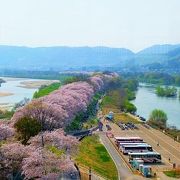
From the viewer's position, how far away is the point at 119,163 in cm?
2942

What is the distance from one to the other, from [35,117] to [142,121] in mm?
25096

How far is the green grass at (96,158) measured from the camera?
86.5 feet

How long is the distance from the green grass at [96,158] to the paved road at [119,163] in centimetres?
36

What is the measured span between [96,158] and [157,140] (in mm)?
10648

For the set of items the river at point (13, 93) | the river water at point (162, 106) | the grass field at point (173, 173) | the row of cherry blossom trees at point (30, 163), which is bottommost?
the river at point (13, 93)

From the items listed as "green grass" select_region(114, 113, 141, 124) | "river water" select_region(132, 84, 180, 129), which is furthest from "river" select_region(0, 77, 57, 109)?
"river water" select_region(132, 84, 180, 129)

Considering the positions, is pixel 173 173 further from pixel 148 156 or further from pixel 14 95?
pixel 14 95

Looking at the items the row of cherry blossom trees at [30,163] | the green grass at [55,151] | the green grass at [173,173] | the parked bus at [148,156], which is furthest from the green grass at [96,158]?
the row of cherry blossom trees at [30,163]

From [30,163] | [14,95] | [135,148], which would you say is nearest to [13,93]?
[14,95]

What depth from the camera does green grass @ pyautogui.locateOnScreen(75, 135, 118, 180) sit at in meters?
26.4

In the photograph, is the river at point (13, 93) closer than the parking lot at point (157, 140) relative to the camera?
No

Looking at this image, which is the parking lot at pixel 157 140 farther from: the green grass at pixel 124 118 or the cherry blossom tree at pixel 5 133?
the cherry blossom tree at pixel 5 133

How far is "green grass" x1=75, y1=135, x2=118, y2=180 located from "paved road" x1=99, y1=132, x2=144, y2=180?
357 mm

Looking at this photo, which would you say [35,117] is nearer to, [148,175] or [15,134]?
[15,134]
